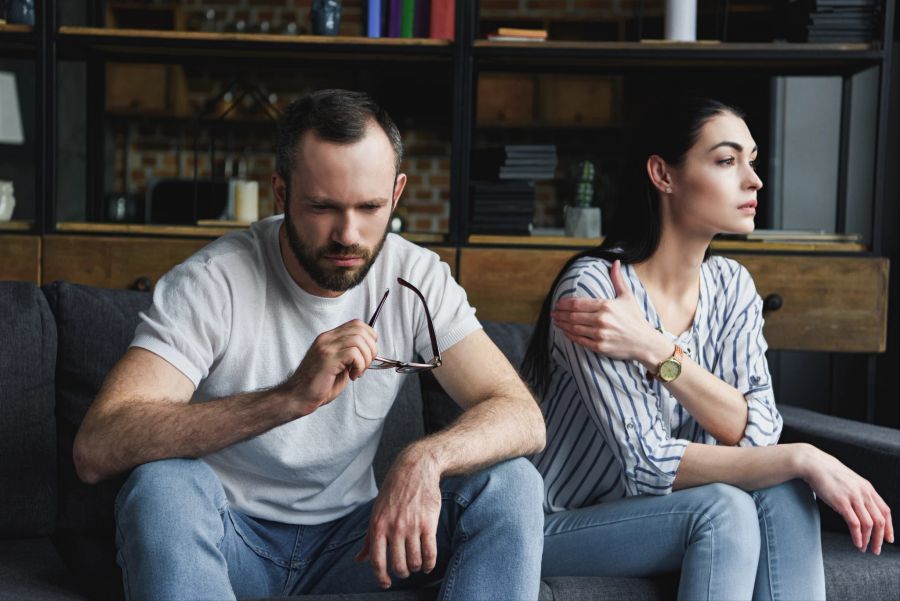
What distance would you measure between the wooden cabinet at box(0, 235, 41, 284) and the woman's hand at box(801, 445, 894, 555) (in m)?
1.99

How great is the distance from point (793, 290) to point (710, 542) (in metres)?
1.27

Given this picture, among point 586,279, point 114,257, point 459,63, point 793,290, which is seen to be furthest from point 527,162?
point 114,257

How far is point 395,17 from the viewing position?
8.79ft

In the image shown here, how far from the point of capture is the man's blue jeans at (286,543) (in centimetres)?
125

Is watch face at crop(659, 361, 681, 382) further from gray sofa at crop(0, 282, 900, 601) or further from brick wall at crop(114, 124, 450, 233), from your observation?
brick wall at crop(114, 124, 450, 233)

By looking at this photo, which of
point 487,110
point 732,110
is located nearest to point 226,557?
point 732,110

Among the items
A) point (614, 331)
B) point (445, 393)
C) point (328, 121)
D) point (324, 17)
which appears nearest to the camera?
point (328, 121)

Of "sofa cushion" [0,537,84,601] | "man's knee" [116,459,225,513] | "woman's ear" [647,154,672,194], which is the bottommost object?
"sofa cushion" [0,537,84,601]

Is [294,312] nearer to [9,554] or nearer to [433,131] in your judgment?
[9,554]

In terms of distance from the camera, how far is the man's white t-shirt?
153 centimetres

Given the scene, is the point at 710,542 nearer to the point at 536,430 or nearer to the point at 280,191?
the point at 536,430

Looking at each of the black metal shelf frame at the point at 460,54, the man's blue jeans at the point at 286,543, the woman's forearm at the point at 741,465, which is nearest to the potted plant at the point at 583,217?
the black metal shelf frame at the point at 460,54

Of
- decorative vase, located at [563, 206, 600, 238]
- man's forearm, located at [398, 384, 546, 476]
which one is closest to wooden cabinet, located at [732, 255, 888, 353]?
decorative vase, located at [563, 206, 600, 238]

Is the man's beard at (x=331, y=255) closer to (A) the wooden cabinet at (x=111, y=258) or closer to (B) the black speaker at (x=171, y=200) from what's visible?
(A) the wooden cabinet at (x=111, y=258)
